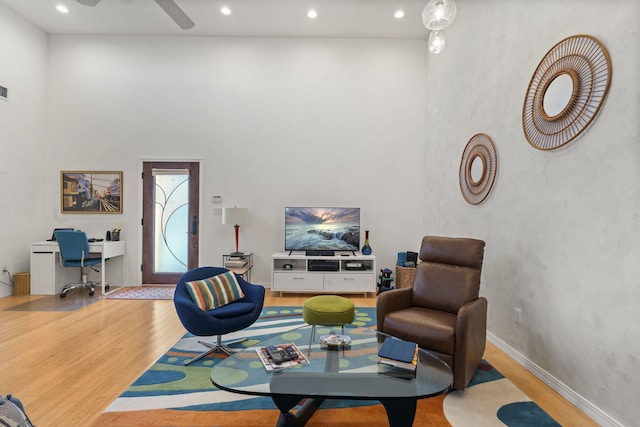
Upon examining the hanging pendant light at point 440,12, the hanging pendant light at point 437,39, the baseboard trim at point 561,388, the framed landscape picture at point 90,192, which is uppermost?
the hanging pendant light at point 440,12

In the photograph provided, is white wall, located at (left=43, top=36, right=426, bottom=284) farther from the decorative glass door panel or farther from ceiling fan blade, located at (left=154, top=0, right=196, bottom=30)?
ceiling fan blade, located at (left=154, top=0, right=196, bottom=30)

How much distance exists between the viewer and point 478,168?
3332 millimetres

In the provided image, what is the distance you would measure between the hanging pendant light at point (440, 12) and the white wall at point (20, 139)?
568 cm

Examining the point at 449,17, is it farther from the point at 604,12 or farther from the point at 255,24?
the point at 255,24

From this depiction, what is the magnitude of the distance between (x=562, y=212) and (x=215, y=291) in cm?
279

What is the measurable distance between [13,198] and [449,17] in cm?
599

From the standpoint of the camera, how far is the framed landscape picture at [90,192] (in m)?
5.03

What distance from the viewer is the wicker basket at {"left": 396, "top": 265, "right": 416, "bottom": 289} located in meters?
4.55

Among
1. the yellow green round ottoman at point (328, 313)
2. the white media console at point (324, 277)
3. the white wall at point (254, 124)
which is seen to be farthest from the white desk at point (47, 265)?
the yellow green round ottoman at point (328, 313)

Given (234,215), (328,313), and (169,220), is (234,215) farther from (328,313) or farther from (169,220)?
(328,313)

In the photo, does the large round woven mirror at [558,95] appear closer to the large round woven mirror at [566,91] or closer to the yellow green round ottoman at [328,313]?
the large round woven mirror at [566,91]

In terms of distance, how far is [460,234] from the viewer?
3.73m

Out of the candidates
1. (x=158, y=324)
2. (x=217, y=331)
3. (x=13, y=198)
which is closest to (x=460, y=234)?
(x=217, y=331)

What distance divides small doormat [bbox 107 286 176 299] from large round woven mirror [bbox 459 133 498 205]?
13.9 feet
